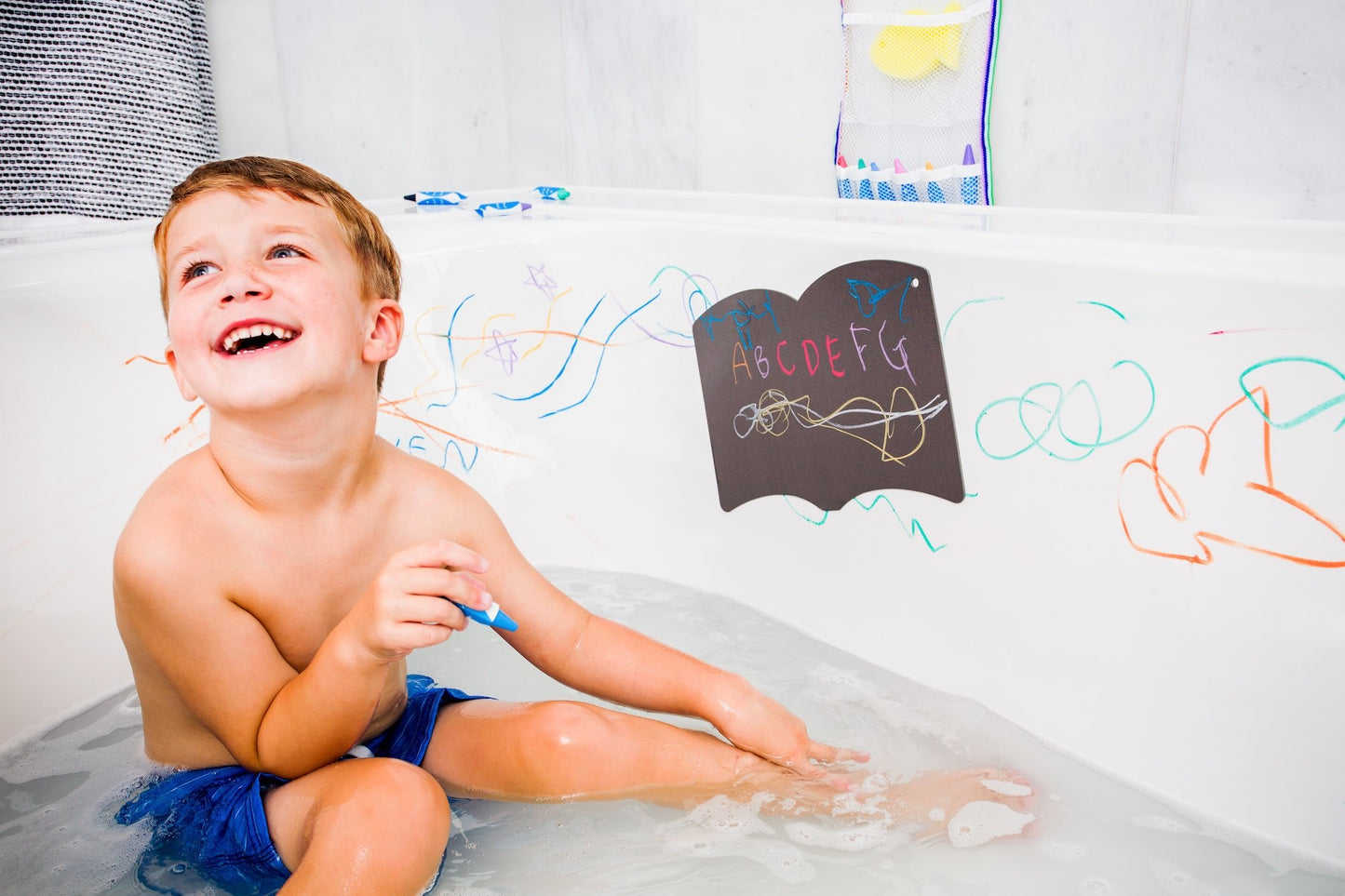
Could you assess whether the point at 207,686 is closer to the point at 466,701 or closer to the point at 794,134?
the point at 466,701

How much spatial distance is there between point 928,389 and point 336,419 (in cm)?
47

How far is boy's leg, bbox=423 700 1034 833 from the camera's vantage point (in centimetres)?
68

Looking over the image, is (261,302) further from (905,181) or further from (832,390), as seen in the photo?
(905,181)

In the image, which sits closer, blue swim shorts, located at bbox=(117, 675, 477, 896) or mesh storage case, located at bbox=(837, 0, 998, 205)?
blue swim shorts, located at bbox=(117, 675, 477, 896)

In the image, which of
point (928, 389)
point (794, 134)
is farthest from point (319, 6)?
point (928, 389)

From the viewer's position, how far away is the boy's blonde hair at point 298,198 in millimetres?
689

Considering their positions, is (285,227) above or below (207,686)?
above

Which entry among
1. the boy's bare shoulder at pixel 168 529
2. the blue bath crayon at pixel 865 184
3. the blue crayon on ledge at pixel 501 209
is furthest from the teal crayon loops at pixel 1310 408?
the blue crayon on ledge at pixel 501 209

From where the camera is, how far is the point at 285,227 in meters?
0.67

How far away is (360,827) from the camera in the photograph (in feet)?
1.85

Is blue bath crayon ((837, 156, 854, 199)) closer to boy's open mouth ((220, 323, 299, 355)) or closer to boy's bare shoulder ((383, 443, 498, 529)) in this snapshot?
boy's bare shoulder ((383, 443, 498, 529))

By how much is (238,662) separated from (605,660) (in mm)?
257

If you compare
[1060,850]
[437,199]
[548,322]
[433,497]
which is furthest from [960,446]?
[437,199]

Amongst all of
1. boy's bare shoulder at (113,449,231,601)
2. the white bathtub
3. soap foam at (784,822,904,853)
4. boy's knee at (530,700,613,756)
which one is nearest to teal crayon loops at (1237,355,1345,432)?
the white bathtub
